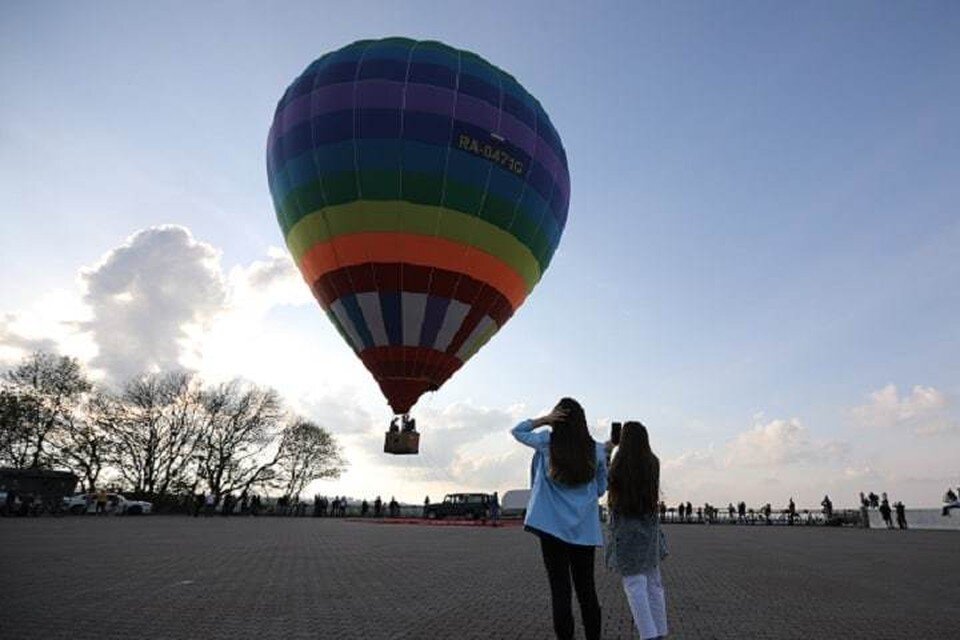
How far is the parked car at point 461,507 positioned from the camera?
42.5 m

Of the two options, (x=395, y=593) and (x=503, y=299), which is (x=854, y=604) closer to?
(x=395, y=593)

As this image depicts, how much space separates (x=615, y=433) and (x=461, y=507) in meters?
40.2

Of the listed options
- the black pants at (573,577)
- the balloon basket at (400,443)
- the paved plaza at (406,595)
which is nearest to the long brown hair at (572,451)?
the black pants at (573,577)

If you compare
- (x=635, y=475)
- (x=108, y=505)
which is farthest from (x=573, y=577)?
(x=108, y=505)

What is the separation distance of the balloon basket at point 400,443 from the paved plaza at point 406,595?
3.98 meters

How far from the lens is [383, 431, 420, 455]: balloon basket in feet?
59.2

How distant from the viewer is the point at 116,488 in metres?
54.0

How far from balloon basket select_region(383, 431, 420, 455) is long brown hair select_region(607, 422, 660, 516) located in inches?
541

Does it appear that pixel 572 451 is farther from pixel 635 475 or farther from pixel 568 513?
pixel 635 475

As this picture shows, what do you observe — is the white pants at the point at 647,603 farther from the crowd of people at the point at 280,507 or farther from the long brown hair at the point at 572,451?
the crowd of people at the point at 280,507

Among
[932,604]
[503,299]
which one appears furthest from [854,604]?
[503,299]

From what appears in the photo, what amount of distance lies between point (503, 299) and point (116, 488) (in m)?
49.0

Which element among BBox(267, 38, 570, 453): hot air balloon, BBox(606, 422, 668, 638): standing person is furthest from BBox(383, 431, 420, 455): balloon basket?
BBox(606, 422, 668, 638): standing person

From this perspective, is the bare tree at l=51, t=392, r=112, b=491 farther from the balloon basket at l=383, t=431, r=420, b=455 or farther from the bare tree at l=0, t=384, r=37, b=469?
the balloon basket at l=383, t=431, r=420, b=455
